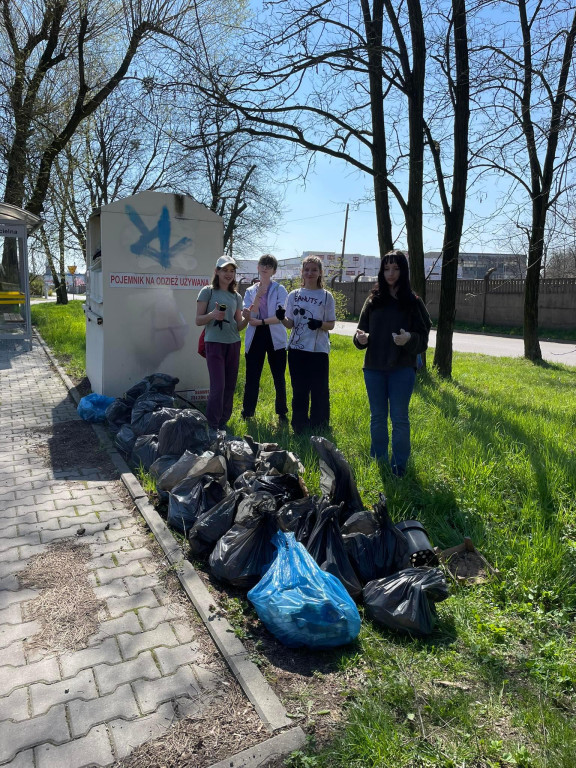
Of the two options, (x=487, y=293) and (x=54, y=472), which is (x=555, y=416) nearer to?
A: (x=54, y=472)

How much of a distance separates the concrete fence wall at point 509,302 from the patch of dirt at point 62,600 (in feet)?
58.6

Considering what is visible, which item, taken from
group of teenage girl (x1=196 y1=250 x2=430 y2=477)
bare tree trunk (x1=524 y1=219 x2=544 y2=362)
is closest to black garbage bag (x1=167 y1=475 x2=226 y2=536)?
group of teenage girl (x1=196 y1=250 x2=430 y2=477)

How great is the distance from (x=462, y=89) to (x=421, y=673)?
9.07 meters

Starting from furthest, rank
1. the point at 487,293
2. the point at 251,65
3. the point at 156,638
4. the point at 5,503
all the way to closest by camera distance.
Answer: the point at 487,293, the point at 251,65, the point at 5,503, the point at 156,638

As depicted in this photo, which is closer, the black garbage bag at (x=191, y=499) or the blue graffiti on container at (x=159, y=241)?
the black garbage bag at (x=191, y=499)

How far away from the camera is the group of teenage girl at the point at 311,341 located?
437cm

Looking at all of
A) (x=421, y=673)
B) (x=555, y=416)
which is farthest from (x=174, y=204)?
(x=421, y=673)

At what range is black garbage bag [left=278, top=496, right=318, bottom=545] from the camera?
320 centimetres

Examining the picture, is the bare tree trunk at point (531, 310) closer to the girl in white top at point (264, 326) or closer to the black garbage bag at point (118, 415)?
the girl in white top at point (264, 326)

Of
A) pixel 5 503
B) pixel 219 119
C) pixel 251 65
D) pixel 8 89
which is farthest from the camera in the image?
pixel 8 89

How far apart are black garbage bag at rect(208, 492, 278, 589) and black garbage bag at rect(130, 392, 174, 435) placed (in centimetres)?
230

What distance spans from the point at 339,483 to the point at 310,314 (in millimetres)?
2089

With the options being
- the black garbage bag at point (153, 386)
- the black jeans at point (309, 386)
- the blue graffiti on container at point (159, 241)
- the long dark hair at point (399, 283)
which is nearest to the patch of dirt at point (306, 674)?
the long dark hair at point (399, 283)

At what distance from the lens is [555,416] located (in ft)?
22.0
